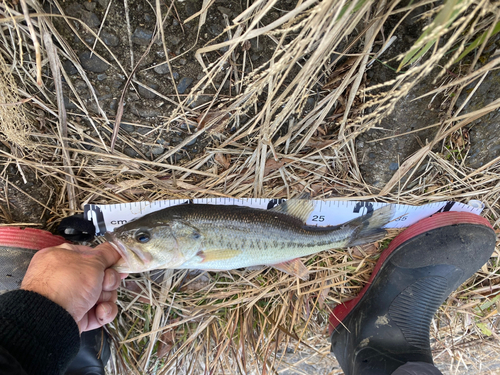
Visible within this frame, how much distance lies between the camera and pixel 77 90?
235 centimetres

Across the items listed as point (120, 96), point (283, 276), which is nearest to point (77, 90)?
point (120, 96)

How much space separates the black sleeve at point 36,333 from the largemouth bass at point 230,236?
Answer: 0.55 meters

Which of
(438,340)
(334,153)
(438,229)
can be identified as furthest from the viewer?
(438,340)

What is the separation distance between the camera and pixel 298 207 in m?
2.76

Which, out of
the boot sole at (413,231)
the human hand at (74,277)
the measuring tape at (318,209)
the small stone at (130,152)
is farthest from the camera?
the boot sole at (413,231)

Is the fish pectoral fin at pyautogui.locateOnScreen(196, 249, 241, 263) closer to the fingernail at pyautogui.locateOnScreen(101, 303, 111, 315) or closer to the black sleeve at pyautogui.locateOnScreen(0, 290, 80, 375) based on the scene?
the fingernail at pyautogui.locateOnScreen(101, 303, 111, 315)

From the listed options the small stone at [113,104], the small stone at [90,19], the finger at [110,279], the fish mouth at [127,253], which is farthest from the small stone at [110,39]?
the finger at [110,279]

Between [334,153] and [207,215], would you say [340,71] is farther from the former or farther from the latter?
[207,215]

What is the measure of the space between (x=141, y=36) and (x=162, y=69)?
10.5 inches

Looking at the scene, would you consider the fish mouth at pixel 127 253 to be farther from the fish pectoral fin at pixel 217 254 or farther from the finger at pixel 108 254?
the fish pectoral fin at pixel 217 254

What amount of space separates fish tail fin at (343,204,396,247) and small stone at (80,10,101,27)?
2.74 meters

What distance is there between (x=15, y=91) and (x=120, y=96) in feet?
2.39

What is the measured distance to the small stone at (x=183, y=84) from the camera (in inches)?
92.7

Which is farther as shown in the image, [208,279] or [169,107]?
[208,279]
